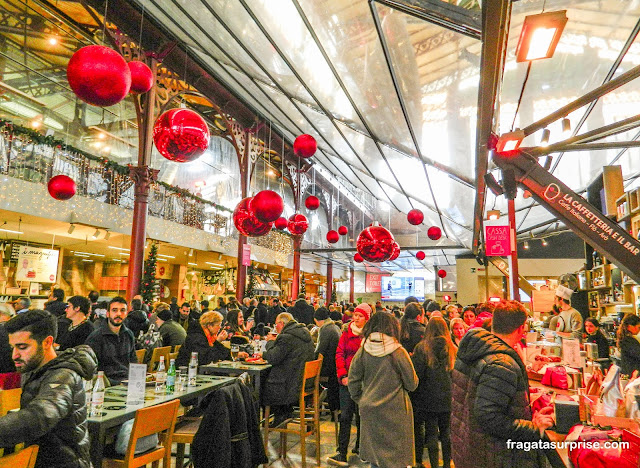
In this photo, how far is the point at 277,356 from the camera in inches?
202

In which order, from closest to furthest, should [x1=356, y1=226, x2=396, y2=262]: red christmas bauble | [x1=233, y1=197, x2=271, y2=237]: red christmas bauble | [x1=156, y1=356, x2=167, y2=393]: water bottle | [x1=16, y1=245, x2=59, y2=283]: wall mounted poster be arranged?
[x1=156, y1=356, x2=167, y2=393]: water bottle, [x1=233, y1=197, x2=271, y2=237]: red christmas bauble, [x1=356, y1=226, x2=396, y2=262]: red christmas bauble, [x1=16, y1=245, x2=59, y2=283]: wall mounted poster

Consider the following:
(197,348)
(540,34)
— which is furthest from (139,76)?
(540,34)

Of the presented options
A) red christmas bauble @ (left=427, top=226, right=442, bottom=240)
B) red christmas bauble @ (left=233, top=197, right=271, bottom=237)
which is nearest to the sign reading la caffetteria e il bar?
red christmas bauble @ (left=233, top=197, right=271, bottom=237)

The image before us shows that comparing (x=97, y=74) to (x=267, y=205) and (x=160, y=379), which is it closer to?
(x=160, y=379)

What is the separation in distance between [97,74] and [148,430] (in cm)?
250

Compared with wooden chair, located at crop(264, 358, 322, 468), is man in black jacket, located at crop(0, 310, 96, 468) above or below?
above

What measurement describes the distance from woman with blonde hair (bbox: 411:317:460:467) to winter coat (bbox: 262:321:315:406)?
4.84 ft

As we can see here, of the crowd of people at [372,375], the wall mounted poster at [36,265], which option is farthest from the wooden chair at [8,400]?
the wall mounted poster at [36,265]

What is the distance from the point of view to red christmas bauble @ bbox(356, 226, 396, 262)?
7301mm

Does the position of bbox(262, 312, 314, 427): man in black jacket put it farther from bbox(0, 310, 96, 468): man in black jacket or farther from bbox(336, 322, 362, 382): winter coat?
bbox(0, 310, 96, 468): man in black jacket

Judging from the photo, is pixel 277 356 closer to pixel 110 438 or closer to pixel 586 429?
pixel 110 438

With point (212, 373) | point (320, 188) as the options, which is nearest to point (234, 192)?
point (320, 188)

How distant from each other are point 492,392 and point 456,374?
0.36 meters

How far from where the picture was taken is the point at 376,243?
729 centimetres
